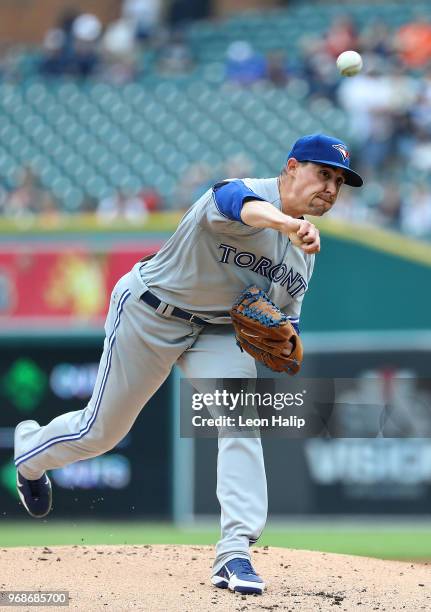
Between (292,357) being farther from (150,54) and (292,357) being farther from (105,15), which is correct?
(105,15)

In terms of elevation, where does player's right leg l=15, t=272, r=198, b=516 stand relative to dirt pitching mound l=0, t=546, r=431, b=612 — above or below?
above

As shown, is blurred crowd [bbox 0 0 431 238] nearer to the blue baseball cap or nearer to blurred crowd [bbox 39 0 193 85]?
blurred crowd [bbox 39 0 193 85]

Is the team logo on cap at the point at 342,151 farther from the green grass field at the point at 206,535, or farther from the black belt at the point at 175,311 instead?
the green grass field at the point at 206,535

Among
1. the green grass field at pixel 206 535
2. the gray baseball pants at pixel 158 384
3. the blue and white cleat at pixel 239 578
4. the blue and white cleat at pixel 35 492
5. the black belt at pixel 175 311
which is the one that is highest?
the black belt at pixel 175 311

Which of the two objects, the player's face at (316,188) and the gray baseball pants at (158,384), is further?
the gray baseball pants at (158,384)

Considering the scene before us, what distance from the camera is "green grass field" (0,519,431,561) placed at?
26.7ft

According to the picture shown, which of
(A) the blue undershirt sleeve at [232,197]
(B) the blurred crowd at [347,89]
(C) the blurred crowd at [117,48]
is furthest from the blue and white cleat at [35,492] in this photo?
(C) the blurred crowd at [117,48]

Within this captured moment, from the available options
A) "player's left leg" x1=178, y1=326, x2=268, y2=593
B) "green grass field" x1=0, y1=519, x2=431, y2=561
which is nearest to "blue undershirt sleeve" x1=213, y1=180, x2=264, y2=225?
"player's left leg" x1=178, y1=326, x2=268, y2=593

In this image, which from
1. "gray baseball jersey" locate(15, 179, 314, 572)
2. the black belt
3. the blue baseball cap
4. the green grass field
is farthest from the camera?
the green grass field

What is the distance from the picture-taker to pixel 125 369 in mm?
4508

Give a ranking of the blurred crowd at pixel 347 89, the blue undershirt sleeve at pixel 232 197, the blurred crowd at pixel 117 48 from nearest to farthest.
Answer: the blue undershirt sleeve at pixel 232 197, the blurred crowd at pixel 347 89, the blurred crowd at pixel 117 48

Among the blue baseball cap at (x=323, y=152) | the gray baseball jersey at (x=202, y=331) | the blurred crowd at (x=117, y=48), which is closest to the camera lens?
the blue baseball cap at (x=323, y=152)

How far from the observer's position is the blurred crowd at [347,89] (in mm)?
10008

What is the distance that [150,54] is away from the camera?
1364cm
